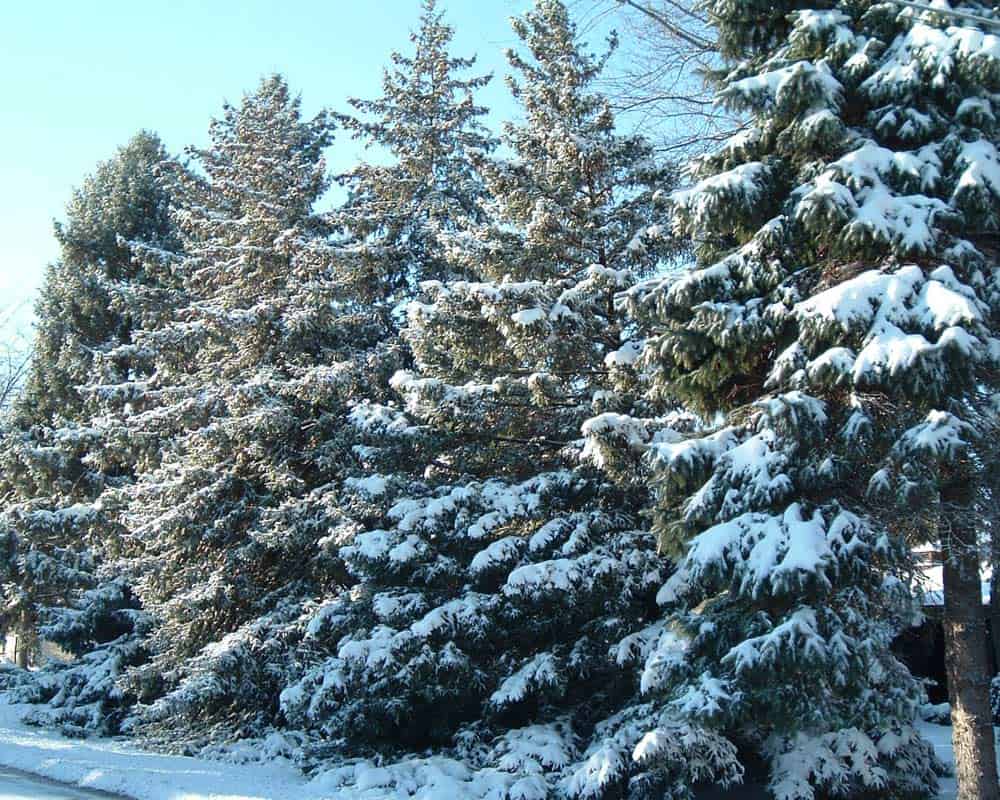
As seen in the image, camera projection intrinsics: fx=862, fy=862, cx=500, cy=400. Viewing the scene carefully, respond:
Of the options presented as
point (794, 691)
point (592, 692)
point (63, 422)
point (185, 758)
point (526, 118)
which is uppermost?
point (526, 118)

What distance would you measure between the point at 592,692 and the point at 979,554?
501 cm

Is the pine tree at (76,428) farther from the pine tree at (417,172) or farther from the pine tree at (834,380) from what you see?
the pine tree at (834,380)

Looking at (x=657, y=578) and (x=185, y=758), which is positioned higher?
(x=657, y=578)

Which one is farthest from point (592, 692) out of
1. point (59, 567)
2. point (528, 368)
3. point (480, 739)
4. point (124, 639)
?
point (59, 567)

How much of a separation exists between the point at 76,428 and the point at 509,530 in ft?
36.2

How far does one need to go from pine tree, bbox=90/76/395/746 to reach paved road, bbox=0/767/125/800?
6.21 feet

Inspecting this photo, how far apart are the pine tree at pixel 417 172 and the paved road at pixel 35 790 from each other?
8.43 metres

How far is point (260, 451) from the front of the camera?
45.5 ft

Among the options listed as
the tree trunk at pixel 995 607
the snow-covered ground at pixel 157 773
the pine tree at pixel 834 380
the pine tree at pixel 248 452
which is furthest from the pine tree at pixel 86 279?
the tree trunk at pixel 995 607

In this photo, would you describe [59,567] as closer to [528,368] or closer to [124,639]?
[124,639]

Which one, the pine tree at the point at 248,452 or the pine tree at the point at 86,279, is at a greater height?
the pine tree at the point at 86,279

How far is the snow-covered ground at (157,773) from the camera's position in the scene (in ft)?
32.0

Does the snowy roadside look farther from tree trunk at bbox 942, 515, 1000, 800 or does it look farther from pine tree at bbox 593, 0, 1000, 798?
tree trunk at bbox 942, 515, 1000, 800

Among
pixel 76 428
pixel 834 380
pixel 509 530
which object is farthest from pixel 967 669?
pixel 76 428
